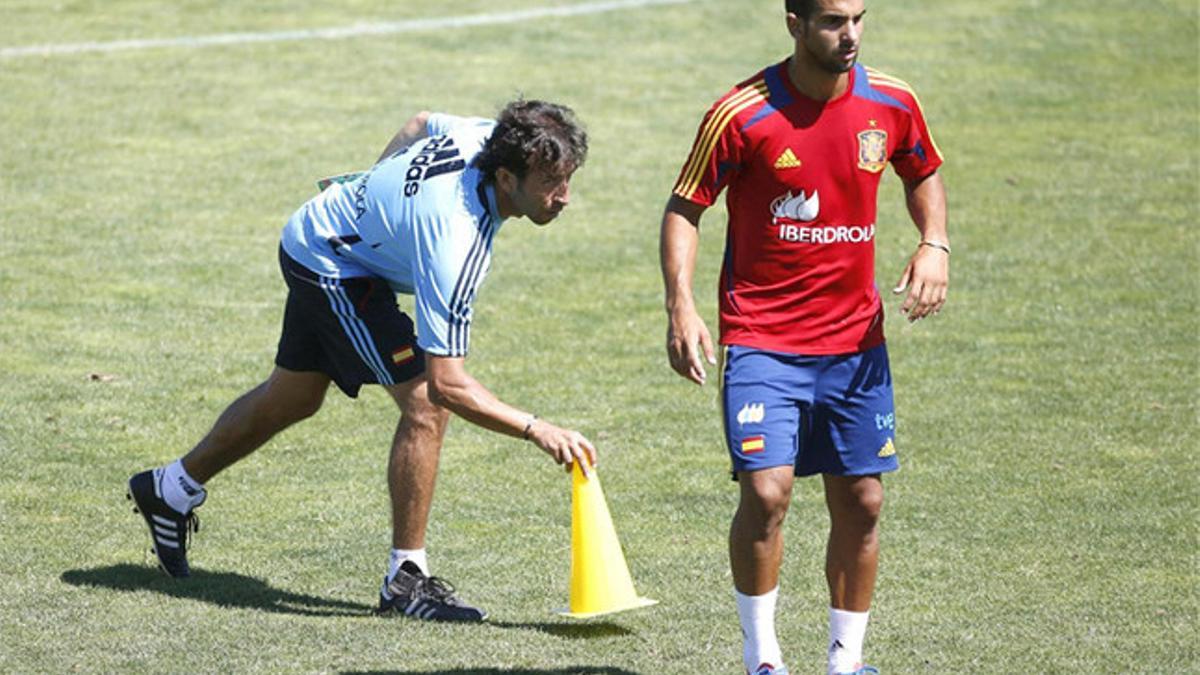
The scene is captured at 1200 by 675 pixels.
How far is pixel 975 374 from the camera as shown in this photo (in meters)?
11.3

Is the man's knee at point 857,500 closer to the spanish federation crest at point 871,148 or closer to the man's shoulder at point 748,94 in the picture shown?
the spanish federation crest at point 871,148

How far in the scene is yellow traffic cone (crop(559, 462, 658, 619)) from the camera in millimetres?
6965

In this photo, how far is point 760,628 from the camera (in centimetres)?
631

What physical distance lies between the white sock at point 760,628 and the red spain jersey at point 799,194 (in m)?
0.80

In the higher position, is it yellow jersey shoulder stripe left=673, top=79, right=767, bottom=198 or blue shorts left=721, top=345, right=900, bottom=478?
yellow jersey shoulder stripe left=673, top=79, right=767, bottom=198

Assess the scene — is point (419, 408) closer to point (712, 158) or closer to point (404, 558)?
point (404, 558)

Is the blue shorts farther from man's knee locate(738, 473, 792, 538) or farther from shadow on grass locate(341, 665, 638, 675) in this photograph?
shadow on grass locate(341, 665, 638, 675)

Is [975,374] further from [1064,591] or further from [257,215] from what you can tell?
[257,215]

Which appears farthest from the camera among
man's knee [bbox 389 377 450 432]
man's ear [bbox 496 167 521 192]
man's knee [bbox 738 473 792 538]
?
man's knee [bbox 389 377 450 432]

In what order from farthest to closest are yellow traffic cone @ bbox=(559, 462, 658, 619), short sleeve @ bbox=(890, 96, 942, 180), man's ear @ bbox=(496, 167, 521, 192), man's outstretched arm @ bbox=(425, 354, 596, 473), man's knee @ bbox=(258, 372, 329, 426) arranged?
man's knee @ bbox=(258, 372, 329, 426)
yellow traffic cone @ bbox=(559, 462, 658, 619)
man's ear @ bbox=(496, 167, 521, 192)
man's outstretched arm @ bbox=(425, 354, 596, 473)
short sleeve @ bbox=(890, 96, 942, 180)

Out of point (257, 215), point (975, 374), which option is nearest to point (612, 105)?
point (257, 215)

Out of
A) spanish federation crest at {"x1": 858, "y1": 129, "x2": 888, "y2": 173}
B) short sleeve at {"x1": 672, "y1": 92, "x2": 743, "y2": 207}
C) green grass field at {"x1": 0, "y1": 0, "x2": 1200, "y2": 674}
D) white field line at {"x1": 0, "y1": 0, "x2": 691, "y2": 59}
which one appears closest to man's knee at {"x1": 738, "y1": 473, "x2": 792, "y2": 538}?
green grass field at {"x1": 0, "y1": 0, "x2": 1200, "y2": 674}

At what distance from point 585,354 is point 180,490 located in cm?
424

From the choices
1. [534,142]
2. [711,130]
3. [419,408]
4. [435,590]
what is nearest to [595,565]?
[435,590]
